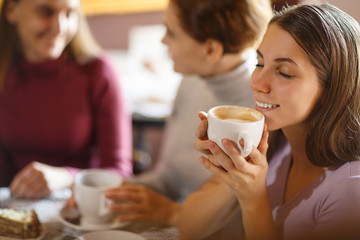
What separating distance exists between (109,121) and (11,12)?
45 cm

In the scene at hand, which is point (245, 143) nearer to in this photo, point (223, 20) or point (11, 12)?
point (223, 20)

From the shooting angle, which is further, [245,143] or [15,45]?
[15,45]

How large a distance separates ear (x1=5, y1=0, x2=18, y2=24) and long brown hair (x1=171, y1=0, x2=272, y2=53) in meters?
0.54

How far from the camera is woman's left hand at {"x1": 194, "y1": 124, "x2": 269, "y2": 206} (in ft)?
1.48

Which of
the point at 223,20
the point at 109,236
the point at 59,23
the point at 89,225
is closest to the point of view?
the point at 109,236

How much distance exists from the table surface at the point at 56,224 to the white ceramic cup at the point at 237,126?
0.71ft

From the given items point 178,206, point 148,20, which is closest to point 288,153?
point 178,206

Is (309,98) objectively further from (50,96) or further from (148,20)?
(148,20)

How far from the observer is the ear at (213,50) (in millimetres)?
797

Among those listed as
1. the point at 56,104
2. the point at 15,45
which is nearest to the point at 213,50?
the point at 56,104

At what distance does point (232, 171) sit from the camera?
47 centimetres

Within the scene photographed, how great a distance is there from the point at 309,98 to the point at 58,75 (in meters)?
0.89

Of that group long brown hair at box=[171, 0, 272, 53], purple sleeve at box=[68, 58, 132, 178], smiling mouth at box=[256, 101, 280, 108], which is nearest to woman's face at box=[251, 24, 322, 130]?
smiling mouth at box=[256, 101, 280, 108]

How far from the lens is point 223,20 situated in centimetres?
76
